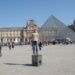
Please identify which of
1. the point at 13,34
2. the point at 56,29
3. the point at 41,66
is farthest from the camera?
the point at 13,34

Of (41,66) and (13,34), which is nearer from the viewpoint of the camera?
(41,66)

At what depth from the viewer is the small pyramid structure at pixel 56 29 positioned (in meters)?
98.4

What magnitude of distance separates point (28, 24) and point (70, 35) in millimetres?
88420

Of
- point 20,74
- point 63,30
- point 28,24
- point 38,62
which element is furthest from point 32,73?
point 28,24

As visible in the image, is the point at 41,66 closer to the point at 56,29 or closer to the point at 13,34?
the point at 56,29

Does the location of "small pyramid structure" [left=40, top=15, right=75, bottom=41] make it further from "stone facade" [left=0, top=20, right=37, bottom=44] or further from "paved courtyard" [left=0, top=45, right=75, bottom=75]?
"stone facade" [left=0, top=20, right=37, bottom=44]

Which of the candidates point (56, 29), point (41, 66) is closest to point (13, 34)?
point (56, 29)

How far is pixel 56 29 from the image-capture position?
102062 millimetres

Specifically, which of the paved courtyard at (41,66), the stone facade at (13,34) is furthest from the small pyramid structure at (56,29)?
the stone facade at (13,34)

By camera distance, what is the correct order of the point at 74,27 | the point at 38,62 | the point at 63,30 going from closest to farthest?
the point at 38,62
the point at 63,30
the point at 74,27

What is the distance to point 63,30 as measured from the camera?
98.8 m

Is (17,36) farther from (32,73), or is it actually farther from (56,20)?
(32,73)

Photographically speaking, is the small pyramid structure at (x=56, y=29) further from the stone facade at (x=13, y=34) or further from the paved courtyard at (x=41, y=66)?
the stone facade at (x=13, y=34)

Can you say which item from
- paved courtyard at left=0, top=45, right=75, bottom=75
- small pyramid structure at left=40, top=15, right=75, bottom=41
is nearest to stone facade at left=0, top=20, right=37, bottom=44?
small pyramid structure at left=40, top=15, right=75, bottom=41
